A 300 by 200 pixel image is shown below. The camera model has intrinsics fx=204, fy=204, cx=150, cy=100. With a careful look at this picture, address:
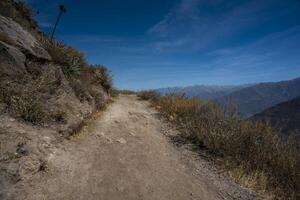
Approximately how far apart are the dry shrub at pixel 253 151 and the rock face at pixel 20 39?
203 inches

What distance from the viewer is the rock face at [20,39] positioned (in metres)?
5.93

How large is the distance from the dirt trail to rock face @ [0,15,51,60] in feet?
9.65

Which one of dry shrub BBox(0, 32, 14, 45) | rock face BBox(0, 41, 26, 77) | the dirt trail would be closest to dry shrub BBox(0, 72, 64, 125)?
rock face BBox(0, 41, 26, 77)

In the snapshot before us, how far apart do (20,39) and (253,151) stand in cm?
733

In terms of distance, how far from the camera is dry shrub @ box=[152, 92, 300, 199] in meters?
4.12

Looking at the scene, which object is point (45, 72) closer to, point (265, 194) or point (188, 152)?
point (188, 152)

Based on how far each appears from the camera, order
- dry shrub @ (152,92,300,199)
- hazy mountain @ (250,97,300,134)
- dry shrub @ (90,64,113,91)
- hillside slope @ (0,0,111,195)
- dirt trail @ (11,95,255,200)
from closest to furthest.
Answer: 1. dirt trail @ (11,95,255,200)
2. hillside slope @ (0,0,111,195)
3. dry shrub @ (152,92,300,199)
4. hazy mountain @ (250,97,300,134)
5. dry shrub @ (90,64,113,91)

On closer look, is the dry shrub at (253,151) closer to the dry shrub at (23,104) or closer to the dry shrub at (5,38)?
the dry shrub at (23,104)

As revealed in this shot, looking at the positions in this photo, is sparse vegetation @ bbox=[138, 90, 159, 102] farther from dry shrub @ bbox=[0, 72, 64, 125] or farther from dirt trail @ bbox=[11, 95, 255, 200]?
dry shrub @ bbox=[0, 72, 64, 125]

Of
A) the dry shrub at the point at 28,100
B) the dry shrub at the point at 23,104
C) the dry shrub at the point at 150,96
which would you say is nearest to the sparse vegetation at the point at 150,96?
the dry shrub at the point at 150,96

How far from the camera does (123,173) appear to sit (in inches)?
150

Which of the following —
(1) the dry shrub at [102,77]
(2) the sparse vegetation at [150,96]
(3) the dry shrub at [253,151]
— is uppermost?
(1) the dry shrub at [102,77]

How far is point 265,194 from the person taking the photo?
12.5 ft

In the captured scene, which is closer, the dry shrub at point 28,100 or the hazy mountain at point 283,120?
the dry shrub at point 28,100
